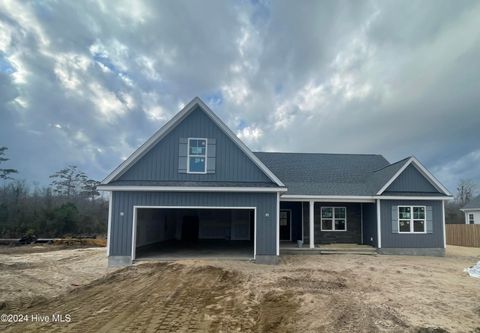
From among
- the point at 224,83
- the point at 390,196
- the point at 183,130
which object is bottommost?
the point at 390,196

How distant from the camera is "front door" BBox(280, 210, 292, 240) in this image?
18.1m

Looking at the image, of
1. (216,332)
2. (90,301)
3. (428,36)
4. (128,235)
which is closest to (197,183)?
Answer: (128,235)

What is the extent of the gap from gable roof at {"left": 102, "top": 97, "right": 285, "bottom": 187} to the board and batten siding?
84 cm

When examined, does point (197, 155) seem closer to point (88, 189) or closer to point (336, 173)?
point (336, 173)

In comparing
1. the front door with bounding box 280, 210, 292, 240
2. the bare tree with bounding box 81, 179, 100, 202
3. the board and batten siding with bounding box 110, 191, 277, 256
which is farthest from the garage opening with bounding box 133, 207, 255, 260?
the bare tree with bounding box 81, 179, 100, 202

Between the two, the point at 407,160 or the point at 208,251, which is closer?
the point at 208,251

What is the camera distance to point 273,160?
1997cm

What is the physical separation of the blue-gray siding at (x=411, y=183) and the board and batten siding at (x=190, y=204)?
7.21m

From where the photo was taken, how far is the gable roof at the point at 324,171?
1651 cm

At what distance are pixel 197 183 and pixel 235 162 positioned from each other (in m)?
1.78

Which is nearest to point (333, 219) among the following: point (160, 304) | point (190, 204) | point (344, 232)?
point (344, 232)

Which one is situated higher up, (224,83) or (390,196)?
(224,83)

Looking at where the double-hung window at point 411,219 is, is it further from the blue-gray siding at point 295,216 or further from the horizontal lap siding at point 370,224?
the blue-gray siding at point 295,216

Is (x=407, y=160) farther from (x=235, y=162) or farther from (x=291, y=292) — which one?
(x=291, y=292)
